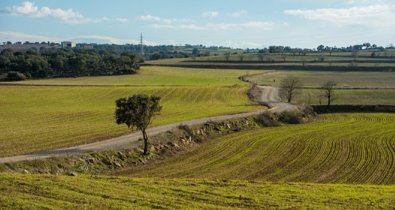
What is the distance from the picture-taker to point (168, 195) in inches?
838

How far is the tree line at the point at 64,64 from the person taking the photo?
5472 inches

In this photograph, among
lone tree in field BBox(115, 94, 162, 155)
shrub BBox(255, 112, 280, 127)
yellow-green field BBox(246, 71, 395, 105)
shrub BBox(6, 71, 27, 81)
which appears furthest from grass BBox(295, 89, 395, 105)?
shrub BBox(6, 71, 27, 81)

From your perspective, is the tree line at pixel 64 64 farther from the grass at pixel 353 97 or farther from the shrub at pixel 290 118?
the shrub at pixel 290 118

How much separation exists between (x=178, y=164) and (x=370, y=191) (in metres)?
21.0

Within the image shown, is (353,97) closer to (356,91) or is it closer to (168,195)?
(356,91)

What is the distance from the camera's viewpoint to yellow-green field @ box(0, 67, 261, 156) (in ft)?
161

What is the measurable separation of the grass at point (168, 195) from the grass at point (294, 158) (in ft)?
46.1

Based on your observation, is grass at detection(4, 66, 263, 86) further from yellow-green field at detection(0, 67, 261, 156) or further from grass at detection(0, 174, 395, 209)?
grass at detection(0, 174, 395, 209)

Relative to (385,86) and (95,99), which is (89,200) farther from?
(385,86)

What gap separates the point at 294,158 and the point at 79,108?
43.4m

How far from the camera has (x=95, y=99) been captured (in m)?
93.4

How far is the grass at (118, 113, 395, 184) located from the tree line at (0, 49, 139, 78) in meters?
94.5

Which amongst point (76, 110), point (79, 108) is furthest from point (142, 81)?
point (76, 110)

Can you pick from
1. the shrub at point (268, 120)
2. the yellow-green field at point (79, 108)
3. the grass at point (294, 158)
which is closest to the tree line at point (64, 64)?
the yellow-green field at point (79, 108)
